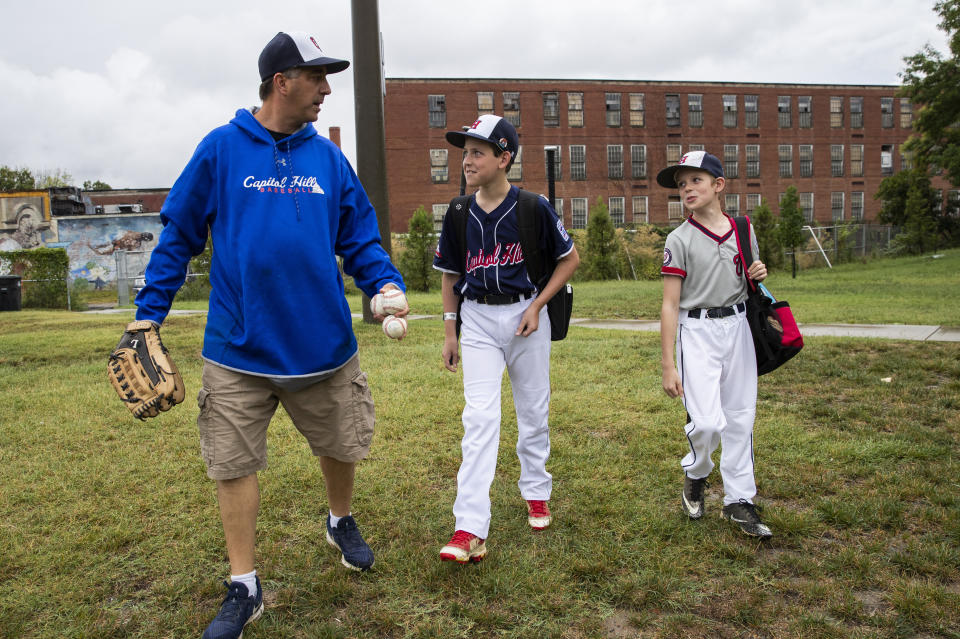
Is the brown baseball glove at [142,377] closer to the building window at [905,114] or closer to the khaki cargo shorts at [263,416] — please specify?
the khaki cargo shorts at [263,416]

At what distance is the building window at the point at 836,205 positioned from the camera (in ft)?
169

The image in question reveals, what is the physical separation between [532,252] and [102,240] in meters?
44.1

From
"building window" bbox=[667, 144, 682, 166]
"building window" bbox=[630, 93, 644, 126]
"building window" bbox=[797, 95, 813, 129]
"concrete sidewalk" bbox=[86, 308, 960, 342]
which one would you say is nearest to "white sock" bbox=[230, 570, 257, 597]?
"concrete sidewalk" bbox=[86, 308, 960, 342]

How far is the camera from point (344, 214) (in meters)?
3.00

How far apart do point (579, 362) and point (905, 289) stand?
12.7 metres

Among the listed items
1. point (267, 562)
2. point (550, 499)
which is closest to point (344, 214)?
point (267, 562)

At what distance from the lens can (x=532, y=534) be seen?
3395 millimetres

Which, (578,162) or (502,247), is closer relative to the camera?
(502,247)

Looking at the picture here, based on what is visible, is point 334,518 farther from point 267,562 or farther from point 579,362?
point 579,362

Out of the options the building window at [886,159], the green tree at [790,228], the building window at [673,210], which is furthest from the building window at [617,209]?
the building window at [886,159]

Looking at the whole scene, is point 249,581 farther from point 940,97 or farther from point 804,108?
point 804,108

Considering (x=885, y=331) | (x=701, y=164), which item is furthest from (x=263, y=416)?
(x=885, y=331)

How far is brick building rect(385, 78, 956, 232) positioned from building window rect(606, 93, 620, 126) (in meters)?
0.07

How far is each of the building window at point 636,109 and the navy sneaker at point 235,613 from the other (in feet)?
159
